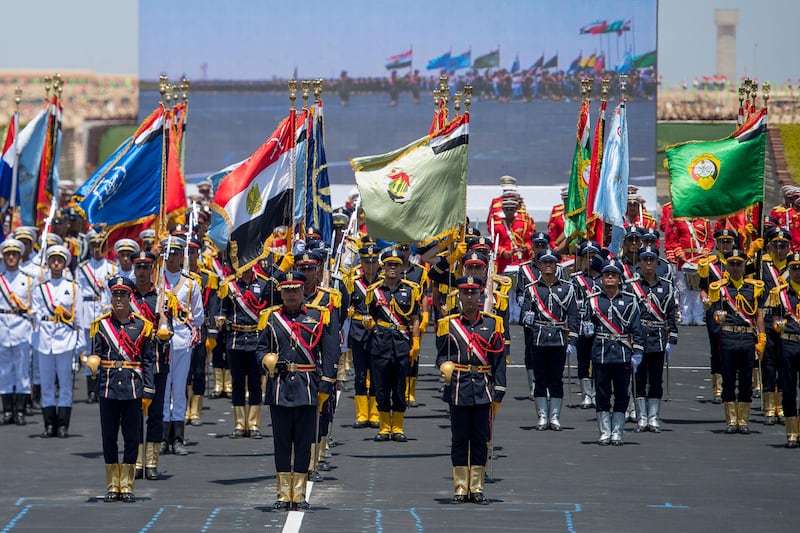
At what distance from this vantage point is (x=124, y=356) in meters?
15.1

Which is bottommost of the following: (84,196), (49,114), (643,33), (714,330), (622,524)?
(622,524)

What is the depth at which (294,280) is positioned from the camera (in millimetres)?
14695

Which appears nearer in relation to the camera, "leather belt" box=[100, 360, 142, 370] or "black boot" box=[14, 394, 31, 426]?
"leather belt" box=[100, 360, 142, 370]

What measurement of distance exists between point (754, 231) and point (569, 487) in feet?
24.8

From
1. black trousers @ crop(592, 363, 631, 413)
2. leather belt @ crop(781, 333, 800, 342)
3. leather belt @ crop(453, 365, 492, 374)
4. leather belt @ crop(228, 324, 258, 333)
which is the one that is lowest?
black trousers @ crop(592, 363, 631, 413)

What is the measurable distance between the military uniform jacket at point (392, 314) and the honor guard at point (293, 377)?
A: 3965 millimetres

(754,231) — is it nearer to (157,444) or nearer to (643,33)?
(157,444)

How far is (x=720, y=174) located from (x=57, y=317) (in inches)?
313

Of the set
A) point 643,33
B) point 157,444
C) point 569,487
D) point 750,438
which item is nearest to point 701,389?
point 750,438

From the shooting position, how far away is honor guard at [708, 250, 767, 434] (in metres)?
18.9

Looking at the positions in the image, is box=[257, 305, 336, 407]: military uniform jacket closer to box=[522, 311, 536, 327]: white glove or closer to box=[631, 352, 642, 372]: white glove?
box=[522, 311, 536, 327]: white glove

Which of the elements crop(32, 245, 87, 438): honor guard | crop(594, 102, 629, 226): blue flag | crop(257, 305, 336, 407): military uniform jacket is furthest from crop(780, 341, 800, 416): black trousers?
crop(32, 245, 87, 438): honor guard

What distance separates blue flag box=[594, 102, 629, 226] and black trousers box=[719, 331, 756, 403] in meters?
2.93

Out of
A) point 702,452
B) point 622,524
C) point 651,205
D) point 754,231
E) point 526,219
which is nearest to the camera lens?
point 622,524
